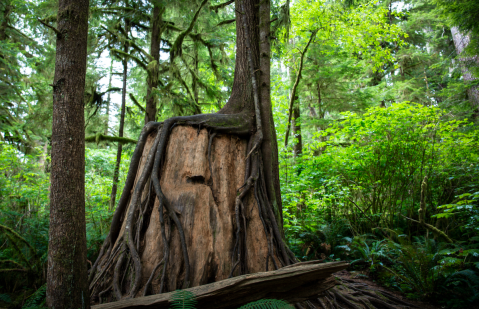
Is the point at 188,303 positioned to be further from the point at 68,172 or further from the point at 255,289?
the point at 68,172

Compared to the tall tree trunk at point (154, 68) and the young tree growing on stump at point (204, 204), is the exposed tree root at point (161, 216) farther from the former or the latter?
the tall tree trunk at point (154, 68)

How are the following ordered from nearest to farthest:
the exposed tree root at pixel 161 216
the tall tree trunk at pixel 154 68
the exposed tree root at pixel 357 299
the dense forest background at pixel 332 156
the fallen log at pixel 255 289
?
1. the fallen log at pixel 255 289
2. the exposed tree root at pixel 161 216
3. the exposed tree root at pixel 357 299
4. the dense forest background at pixel 332 156
5. the tall tree trunk at pixel 154 68

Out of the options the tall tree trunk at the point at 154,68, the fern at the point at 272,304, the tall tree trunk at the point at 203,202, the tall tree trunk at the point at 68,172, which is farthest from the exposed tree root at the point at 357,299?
the tall tree trunk at the point at 154,68

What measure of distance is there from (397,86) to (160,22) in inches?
526

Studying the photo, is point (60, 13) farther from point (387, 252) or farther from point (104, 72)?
point (104, 72)

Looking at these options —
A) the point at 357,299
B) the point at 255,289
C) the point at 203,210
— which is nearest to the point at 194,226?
the point at 203,210

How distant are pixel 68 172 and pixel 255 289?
2064mm

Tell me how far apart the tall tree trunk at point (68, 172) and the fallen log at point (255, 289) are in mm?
357

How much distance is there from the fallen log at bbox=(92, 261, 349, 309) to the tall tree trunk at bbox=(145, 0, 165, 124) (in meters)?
7.35

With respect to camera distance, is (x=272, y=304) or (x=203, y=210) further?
(x=203, y=210)

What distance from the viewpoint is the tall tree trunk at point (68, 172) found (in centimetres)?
233

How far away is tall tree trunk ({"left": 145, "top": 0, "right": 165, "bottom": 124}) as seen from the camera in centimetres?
875

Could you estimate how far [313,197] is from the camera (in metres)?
7.77

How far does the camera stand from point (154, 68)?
877cm
